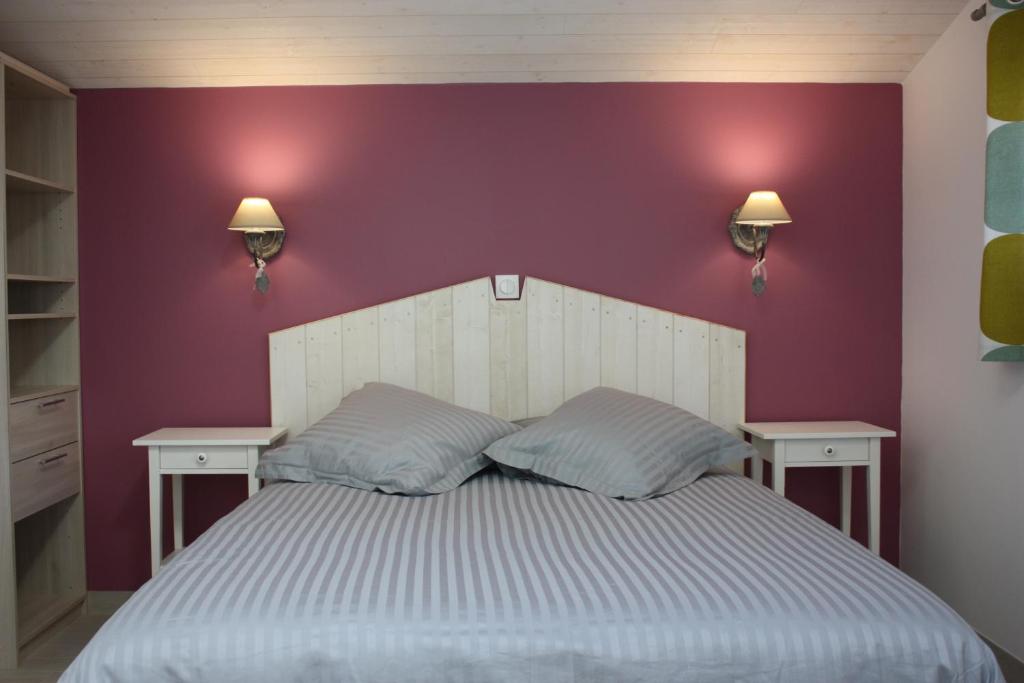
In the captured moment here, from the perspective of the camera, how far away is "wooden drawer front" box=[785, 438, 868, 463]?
2.85 meters

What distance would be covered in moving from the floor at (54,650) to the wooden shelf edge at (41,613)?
4 centimetres

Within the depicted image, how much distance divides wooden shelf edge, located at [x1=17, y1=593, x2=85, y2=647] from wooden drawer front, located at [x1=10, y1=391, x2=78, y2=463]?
1.94 feet

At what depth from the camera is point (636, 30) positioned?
2828 mm

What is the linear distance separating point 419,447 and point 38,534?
175 cm

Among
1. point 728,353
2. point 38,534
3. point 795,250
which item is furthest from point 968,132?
point 38,534

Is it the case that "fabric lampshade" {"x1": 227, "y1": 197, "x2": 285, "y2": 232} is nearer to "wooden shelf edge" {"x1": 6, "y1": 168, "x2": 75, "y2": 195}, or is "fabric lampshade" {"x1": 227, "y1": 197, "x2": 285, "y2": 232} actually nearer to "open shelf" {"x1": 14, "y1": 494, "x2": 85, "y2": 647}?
"wooden shelf edge" {"x1": 6, "y1": 168, "x2": 75, "y2": 195}

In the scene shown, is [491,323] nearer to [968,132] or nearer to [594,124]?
[594,124]

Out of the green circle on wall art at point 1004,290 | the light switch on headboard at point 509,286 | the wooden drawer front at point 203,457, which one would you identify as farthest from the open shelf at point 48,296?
the green circle on wall art at point 1004,290

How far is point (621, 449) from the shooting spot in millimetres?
2424

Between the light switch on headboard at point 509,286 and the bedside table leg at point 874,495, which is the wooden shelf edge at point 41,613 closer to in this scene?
the light switch on headboard at point 509,286

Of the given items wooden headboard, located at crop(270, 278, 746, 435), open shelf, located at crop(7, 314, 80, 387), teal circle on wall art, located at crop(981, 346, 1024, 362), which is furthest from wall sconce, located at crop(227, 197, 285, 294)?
teal circle on wall art, located at crop(981, 346, 1024, 362)

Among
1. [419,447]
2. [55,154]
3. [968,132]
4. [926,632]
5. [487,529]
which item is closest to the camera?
[926,632]

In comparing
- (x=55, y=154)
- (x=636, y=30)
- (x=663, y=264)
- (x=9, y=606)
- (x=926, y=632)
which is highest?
(x=636, y=30)

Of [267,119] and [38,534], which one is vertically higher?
[267,119]
